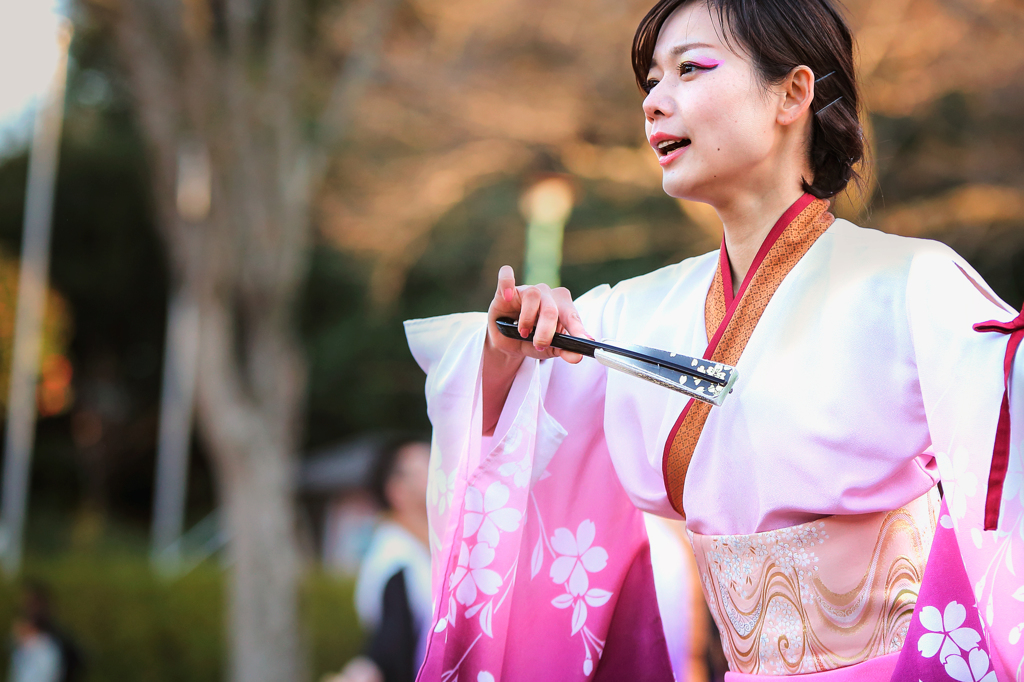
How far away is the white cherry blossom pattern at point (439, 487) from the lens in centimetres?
159

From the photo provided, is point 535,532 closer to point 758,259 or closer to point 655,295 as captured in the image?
point 655,295

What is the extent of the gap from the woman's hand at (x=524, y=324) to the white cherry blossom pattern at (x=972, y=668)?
612mm

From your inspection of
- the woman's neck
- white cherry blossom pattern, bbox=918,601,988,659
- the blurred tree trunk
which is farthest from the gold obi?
the blurred tree trunk

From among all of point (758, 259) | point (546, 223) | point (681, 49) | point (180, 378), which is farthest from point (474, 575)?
point (180, 378)

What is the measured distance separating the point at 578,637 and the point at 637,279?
62 centimetres

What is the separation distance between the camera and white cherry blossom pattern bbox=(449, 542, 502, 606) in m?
1.50

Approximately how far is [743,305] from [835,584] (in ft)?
1.36

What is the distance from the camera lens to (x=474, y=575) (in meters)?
1.51

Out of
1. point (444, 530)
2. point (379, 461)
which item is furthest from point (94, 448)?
point (444, 530)

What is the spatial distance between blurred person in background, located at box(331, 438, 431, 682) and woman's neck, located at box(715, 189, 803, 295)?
5.84 ft

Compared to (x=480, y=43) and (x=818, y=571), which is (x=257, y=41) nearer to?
(x=480, y=43)

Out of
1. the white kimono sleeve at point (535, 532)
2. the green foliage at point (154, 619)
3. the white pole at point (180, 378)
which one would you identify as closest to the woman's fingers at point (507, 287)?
the white kimono sleeve at point (535, 532)

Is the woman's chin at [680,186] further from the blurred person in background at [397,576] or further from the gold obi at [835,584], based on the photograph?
the blurred person in background at [397,576]

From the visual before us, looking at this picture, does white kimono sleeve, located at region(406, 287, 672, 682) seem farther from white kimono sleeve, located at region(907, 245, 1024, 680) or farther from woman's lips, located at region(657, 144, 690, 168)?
white kimono sleeve, located at region(907, 245, 1024, 680)
